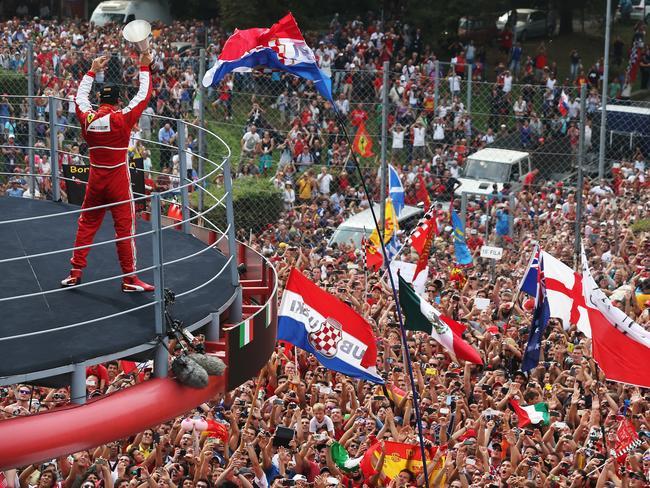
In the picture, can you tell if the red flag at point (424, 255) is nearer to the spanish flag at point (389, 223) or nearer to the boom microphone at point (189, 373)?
the spanish flag at point (389, 223)

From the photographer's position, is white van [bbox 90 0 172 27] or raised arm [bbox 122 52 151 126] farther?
white van [bbox 90 0 172 27]

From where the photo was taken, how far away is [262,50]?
1538 centimetres

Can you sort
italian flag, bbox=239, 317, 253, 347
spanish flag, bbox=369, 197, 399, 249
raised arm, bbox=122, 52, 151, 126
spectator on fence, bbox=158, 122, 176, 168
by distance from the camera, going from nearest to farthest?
1. italian flag, bbox=239, 317, 253, 347
2. raised arm, bbox=122, 52, 151, 126
3. spanish flag, bbox=369, 197, 399, 249
4. spectator on fence, bbox=158, 122, 176, 168

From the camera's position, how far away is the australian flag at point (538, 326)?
14.3m

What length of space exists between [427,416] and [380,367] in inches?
80.0

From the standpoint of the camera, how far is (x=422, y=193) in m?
25.0

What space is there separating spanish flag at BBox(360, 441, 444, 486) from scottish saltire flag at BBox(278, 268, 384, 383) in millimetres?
749

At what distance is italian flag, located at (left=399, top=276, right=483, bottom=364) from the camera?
46.4ft

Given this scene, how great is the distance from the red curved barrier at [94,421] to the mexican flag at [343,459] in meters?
4.79

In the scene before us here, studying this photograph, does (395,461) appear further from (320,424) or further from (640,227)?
(640,227)

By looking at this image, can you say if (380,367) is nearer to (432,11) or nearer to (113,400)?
(113,400)

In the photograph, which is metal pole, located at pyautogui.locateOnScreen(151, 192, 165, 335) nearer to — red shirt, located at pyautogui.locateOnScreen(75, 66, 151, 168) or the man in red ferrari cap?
the man in red ferrari cap

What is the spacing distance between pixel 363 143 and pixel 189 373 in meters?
17.0

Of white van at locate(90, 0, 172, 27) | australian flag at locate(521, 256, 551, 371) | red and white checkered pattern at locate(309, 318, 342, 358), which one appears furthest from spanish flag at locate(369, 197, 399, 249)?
white van at locate(90, 0, 172, 27)
